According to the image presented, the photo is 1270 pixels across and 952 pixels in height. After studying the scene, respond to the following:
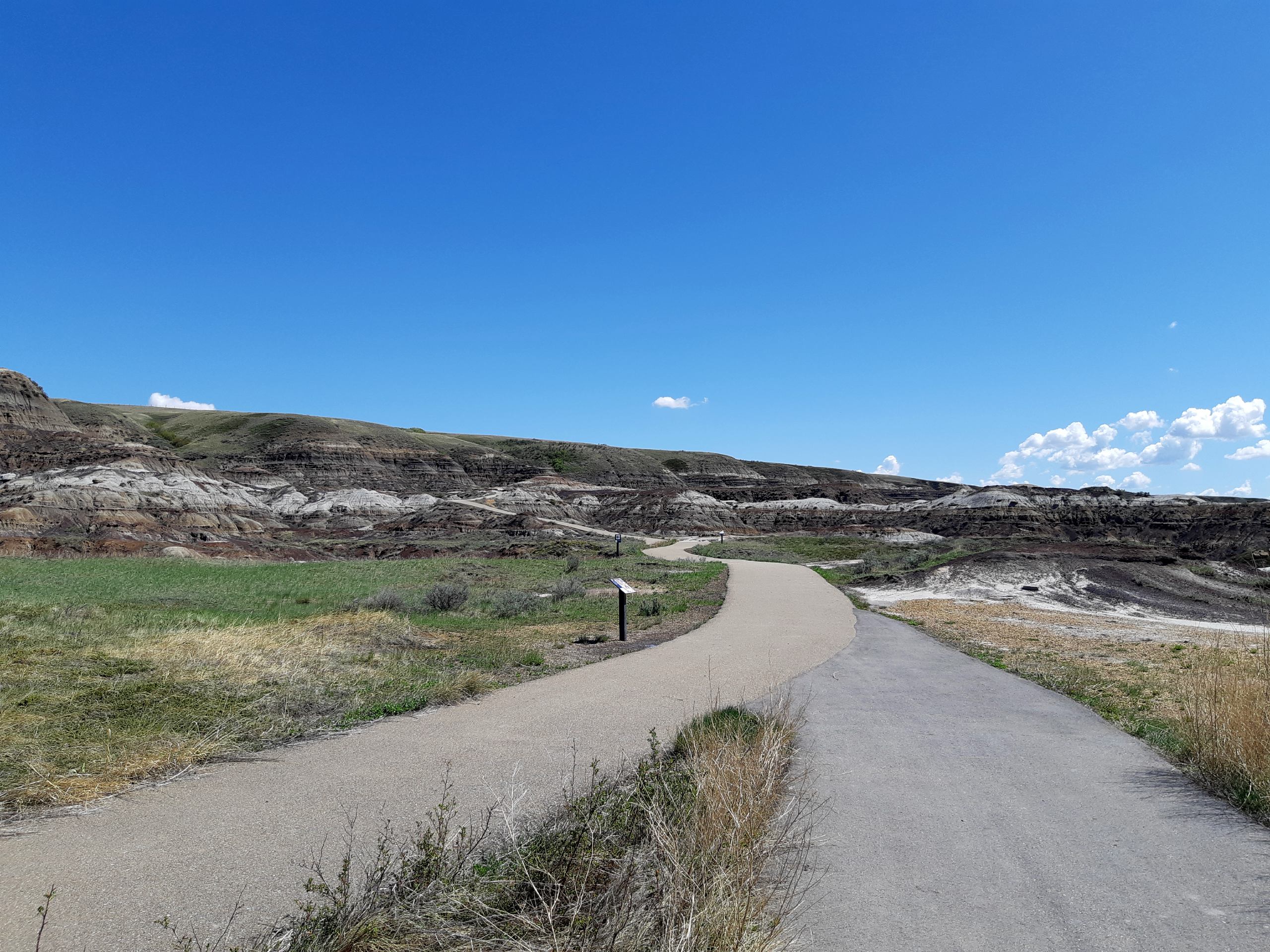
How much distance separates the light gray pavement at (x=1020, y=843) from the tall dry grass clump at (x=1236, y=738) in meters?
0.20

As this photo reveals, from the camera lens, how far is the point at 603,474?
13250cm

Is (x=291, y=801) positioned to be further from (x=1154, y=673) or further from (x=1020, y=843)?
(x=1154, y=673)

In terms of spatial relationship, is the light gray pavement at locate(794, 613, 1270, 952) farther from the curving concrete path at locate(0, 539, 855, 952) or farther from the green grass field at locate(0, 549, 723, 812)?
the green grass field at locate(0, 549, 723, 812)

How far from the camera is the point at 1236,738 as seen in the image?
6.21 meters

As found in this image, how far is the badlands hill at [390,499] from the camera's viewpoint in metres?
49.9

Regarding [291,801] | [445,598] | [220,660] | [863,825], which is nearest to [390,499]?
[445,598]

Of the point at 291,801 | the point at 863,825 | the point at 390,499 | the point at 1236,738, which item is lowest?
the point at 291,801

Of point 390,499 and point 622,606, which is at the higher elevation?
point 390,499

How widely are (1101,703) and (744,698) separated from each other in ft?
15.2

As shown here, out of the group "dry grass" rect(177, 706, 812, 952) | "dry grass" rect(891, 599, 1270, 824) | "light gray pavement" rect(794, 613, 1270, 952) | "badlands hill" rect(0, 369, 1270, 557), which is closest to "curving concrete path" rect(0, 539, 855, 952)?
"dry grass" rect(177, 706, 812, 952)

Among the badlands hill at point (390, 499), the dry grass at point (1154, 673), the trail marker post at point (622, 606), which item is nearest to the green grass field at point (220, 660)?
the trail marker post at point (622, 606)

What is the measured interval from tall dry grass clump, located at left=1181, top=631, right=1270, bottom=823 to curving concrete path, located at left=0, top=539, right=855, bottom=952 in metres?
4.71

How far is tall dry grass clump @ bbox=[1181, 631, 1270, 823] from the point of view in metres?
5.81

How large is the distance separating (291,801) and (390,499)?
8005 cm
